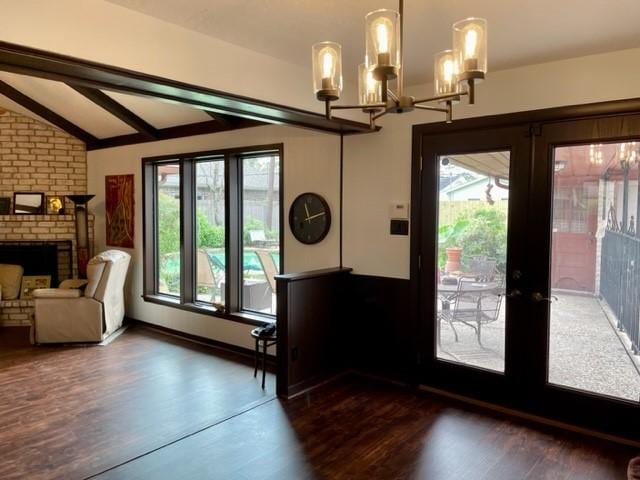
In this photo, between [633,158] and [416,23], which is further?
[633,158]

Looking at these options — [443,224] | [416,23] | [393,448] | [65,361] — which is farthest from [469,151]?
[65,361]

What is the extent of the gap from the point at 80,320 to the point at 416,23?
466 cm

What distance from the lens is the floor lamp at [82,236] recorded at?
645 centimetres

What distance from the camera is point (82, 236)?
21.6ft

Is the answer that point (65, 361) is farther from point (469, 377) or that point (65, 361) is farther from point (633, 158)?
point (633, 158)

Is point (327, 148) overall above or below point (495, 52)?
below

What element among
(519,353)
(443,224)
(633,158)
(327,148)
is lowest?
(519,353)

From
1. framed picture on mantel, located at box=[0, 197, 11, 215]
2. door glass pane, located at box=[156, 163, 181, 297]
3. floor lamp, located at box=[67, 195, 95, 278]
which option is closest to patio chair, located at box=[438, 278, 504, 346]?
door glass pane, located at box=[156, 163, 181, 297]

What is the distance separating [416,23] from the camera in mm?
2609

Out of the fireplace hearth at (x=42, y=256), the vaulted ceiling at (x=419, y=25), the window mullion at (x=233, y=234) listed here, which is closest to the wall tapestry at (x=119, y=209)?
the fireplace hearth at (x=42, y=256)

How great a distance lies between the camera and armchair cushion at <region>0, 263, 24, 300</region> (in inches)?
250

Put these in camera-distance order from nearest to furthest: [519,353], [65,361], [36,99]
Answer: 1. [519,353]
2. [65,361]
3. [36,99]

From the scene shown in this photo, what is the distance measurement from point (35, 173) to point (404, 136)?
5394 mm

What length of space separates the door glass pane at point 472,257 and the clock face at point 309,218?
1.13 metres
